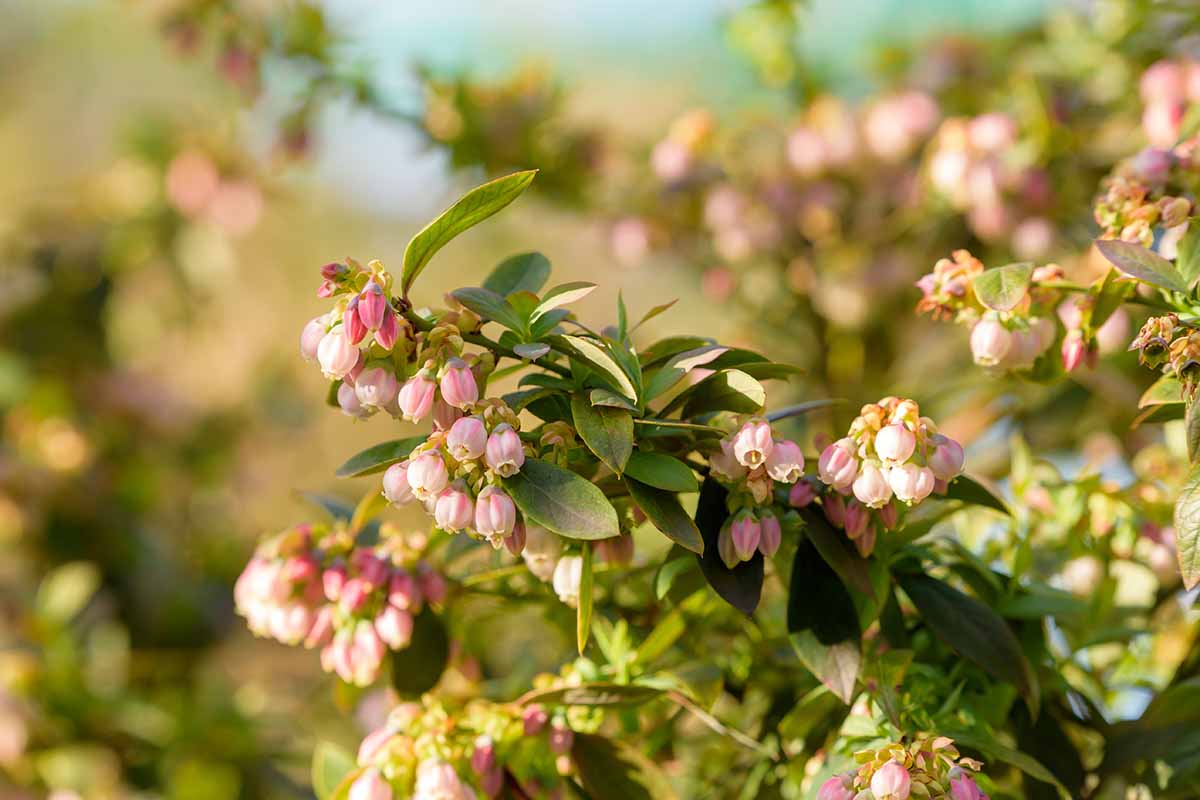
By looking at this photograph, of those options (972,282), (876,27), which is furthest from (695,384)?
(876,27)

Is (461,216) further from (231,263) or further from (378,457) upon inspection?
(231,263)

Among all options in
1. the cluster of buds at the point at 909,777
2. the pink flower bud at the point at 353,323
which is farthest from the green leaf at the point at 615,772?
the pink flower bud at the point at 353,323

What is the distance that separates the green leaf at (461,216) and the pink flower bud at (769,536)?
0.50ft

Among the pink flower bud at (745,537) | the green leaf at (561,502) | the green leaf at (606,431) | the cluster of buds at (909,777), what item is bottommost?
the cluster of buds at (909,777)

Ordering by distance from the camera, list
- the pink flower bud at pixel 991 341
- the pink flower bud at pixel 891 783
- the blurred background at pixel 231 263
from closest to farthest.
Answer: the pink flower bud at pixel 891 783 < the pink flower bud at pixel 991 341 < the blurred background at pixel 231 263

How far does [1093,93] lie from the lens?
39.9 inches

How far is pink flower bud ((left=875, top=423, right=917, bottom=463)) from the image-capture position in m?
0.41

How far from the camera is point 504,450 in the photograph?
1.32 ft

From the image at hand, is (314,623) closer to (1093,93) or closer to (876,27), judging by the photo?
(1093,93)

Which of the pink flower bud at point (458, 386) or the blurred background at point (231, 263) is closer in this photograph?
the pink flower bud at point (458, 386)

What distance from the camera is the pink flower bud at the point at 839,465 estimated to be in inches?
16.6

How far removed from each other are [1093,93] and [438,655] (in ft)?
2.58

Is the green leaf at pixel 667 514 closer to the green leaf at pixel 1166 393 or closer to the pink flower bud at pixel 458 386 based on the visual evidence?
the pink flower bud at pixel 458 386

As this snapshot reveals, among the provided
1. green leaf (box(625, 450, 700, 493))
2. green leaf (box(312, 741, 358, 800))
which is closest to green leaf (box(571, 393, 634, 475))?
green leaf (box(625, 450, 700, 493))
